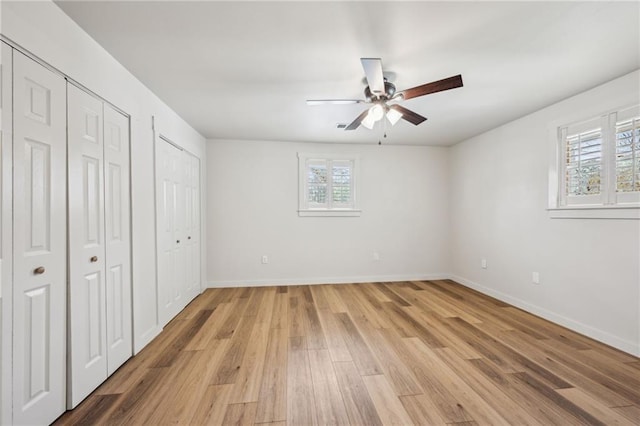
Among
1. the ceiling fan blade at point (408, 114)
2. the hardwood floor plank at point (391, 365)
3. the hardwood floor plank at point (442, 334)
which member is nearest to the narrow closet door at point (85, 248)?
the hardwood floor plank at point (391, 365)

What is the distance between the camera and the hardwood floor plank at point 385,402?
150 cm

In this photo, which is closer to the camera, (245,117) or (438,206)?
(245,117)

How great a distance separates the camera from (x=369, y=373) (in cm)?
193

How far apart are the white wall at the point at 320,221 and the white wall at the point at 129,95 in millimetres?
1334

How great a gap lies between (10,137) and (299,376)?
85.7 inches

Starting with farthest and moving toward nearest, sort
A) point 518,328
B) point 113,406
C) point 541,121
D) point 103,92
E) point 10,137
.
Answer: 1. point 541,121
2. point 518,328
3. point 103,92
4. point 113,406
5. point 10,137

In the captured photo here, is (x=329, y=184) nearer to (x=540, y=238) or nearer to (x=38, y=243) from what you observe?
(x=540, y=238)

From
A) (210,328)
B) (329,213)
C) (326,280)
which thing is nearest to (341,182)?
(329,213)

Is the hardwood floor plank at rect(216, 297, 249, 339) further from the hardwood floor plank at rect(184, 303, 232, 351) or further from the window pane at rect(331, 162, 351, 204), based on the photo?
the window pane at rect(331, 162, 351, 204)

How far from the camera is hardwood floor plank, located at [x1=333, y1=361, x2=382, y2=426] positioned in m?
1.50

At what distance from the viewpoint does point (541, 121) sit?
3020 millimetres

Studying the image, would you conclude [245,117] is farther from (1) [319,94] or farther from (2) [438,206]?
(2) [438,206]

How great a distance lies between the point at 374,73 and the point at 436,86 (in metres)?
0.47

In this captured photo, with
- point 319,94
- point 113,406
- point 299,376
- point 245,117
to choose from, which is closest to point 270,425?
point 299,376
